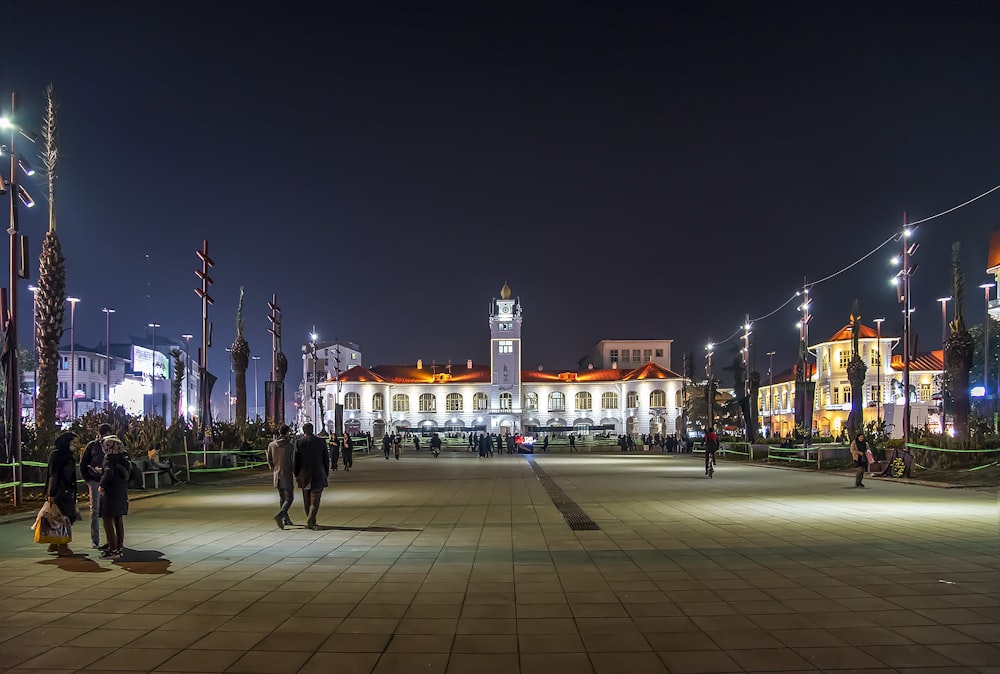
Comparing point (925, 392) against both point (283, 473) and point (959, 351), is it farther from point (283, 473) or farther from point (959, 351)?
point (283, 473)

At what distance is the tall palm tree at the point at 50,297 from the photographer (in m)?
22.3

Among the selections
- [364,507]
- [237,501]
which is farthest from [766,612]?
[237,501]

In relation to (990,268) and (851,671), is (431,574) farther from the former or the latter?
(990,268)

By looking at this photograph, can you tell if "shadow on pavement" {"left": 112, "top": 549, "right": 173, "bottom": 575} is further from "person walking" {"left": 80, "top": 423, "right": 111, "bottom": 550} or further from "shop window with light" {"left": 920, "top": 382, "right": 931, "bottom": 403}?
"shop window with light" {"left": 920, "top": 382, "right": 931, "bottom": 403}

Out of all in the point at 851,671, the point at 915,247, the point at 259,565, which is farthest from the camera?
the point at 915,247

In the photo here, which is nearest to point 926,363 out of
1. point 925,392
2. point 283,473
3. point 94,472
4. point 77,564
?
point 925,392

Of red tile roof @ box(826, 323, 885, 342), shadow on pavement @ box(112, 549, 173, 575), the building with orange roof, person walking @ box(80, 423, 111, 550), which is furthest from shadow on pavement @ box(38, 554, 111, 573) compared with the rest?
the building with orange roof

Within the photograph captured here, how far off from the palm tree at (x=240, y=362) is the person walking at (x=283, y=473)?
2772cm

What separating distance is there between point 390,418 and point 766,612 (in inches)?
4134

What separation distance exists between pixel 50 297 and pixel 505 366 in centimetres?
8865

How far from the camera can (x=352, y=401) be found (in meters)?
108

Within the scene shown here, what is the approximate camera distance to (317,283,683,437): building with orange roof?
108062 mm

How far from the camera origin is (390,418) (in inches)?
4331

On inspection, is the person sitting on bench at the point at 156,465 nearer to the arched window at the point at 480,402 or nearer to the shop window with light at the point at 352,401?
the shop window with light at the point at 352,401
